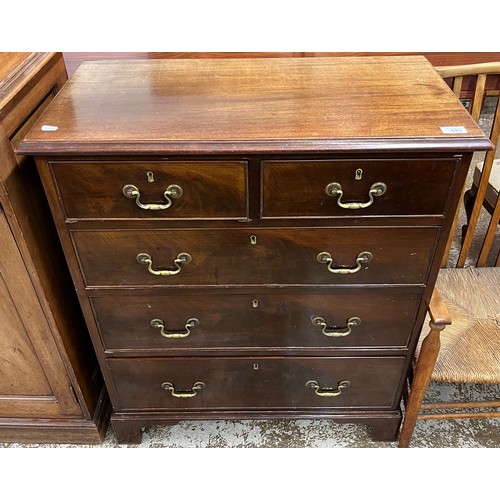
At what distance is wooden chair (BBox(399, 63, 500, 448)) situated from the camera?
1290 millimetres

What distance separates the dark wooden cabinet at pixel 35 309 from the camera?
1.09 meters

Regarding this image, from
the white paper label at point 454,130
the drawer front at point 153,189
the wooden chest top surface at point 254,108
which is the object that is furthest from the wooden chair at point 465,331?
the drawer front at point 153,189

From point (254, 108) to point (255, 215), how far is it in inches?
9.5

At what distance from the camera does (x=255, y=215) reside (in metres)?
1.06

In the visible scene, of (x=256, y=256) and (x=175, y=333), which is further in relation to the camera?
(x=175, y=333)

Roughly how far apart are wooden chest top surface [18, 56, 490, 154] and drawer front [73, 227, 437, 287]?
0.21m

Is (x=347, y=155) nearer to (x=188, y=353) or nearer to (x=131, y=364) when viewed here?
(x=188, y=353)

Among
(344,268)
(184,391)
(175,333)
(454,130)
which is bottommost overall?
(184,391)

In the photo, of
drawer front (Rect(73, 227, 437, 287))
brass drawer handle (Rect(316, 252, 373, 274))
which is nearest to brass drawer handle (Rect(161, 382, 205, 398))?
drawer front (Rect(73, 227, 437, 287))

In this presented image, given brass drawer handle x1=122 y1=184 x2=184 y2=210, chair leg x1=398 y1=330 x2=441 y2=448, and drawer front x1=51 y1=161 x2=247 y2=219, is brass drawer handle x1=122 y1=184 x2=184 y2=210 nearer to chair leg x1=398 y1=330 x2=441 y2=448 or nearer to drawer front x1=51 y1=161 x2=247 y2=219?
drawer front x1=51 y1=161 x2=247 y2=219

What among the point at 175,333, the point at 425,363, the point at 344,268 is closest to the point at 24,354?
the point at 175,333

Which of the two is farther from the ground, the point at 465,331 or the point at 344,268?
the point at 344,268

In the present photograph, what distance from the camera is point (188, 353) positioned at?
4.39 feet

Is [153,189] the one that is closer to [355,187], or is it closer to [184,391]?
[355,187]
